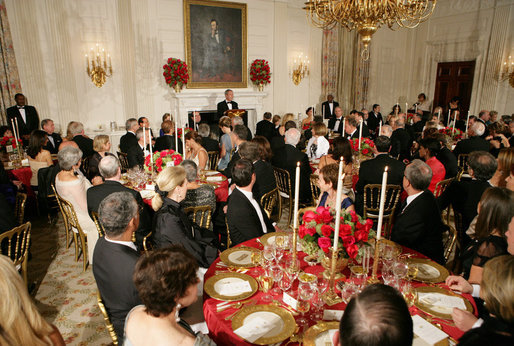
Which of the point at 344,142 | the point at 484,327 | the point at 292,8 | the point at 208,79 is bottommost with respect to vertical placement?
the point at 484,327

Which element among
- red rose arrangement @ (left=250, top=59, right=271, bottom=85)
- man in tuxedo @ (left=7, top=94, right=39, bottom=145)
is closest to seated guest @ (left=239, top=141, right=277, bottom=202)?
man in tuxedo @ (left=7, top=94, right=39, bottom=145)

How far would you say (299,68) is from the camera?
11.3m

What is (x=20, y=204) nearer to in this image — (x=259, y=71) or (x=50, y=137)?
(x=50, y=137)

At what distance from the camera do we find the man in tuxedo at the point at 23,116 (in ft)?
24.9

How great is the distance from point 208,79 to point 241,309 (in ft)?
29.7

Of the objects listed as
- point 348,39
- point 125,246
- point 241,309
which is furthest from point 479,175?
point 348,39

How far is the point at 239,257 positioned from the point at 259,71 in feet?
28.8

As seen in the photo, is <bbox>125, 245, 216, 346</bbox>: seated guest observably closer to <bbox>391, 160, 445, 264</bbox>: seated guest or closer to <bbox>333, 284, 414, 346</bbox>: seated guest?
<bbox>333, 284, 414, 346</bbox>: seated guest

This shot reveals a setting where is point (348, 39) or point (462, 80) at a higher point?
point (348, 39)

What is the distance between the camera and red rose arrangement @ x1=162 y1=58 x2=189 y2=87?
9281 mm

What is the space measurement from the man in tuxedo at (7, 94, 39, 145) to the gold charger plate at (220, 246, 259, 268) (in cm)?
703

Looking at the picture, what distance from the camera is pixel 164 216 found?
2.87 m

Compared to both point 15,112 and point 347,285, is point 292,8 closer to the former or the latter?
point 15,112

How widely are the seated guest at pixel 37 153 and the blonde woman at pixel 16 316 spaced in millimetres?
4452
